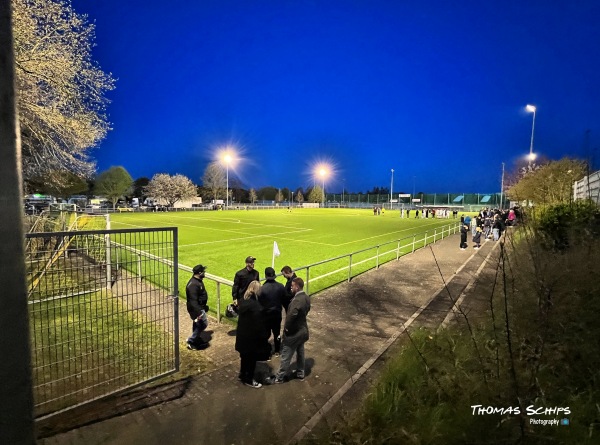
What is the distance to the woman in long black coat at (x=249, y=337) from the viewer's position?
15.4 ft

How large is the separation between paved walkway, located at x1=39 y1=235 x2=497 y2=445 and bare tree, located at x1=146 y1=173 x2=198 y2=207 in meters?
85.5

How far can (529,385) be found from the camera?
314cm

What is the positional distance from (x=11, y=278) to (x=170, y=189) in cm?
9185

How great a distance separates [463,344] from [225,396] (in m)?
3.20

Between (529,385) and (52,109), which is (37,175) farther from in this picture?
(529,385)

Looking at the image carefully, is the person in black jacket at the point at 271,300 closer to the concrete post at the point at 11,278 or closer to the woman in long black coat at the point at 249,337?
the woman in long black coat at the point at 249,337

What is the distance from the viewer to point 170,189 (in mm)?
87125

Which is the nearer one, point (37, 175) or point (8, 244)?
point (8, 244)

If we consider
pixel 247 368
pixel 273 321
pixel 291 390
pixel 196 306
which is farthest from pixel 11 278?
pixel 196 306

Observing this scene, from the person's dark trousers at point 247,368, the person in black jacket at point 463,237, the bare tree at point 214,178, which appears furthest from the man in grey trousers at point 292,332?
the bare tree at point 214,178

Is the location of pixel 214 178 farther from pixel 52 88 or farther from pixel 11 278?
pixel 11 278

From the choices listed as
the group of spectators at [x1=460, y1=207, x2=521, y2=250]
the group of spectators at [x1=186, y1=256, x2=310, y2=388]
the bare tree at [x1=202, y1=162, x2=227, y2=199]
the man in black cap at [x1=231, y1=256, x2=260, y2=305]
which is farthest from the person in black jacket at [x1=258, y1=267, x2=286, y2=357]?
the bare tree at [x1=202, y1=162, x2=227, y2=199]

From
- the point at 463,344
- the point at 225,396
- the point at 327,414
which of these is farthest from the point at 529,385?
the point at 225,396

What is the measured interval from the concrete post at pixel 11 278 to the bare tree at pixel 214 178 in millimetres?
108069
